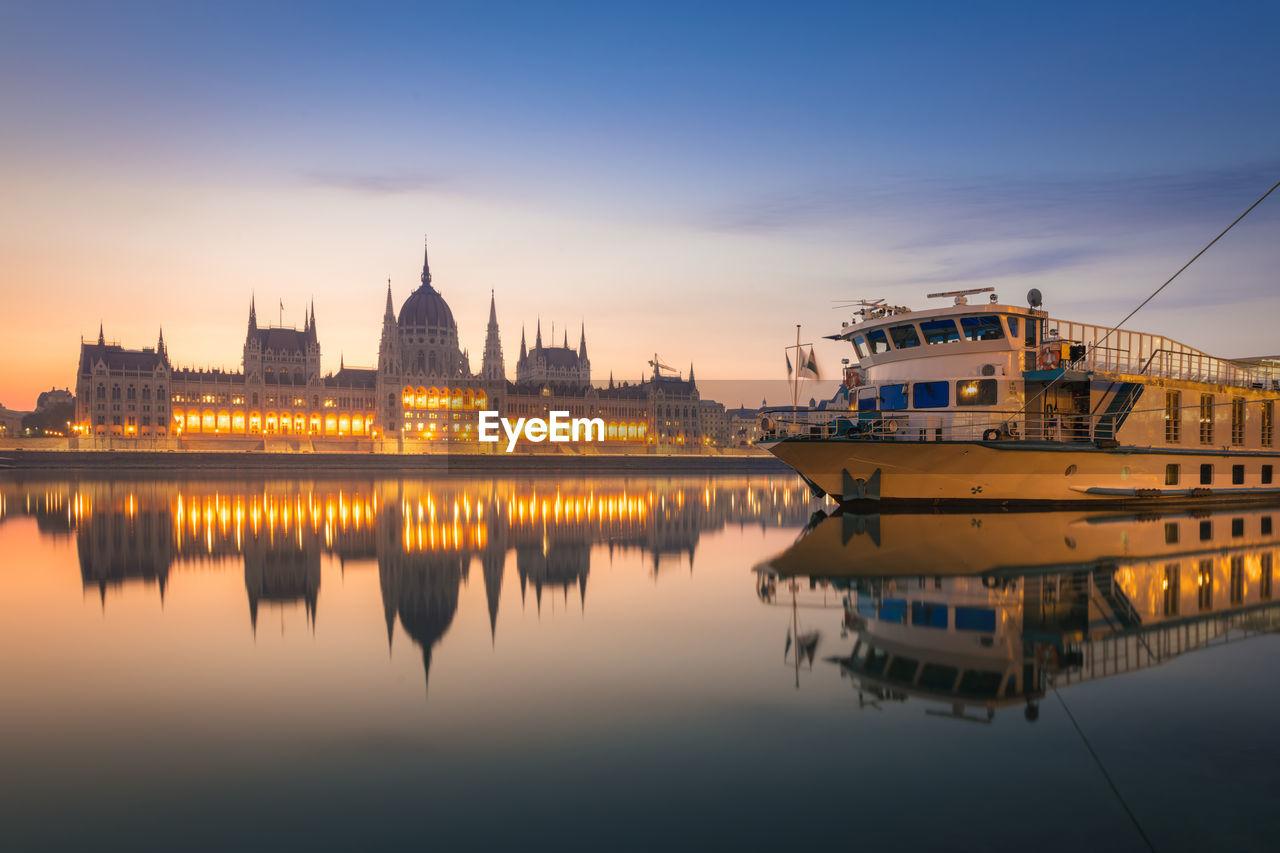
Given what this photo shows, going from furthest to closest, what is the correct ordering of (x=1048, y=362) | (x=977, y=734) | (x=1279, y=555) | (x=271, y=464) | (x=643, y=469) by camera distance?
1. (x=643, y=469)
2. (x=271, y=464)
3. (x=1048, y=362)
4. (x=1279, y=555)
5. (x=977, y=734)

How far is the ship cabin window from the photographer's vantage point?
34.8 metres

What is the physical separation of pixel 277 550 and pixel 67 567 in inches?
164

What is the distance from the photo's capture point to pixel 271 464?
317 ft

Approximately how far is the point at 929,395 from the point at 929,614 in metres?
22.8

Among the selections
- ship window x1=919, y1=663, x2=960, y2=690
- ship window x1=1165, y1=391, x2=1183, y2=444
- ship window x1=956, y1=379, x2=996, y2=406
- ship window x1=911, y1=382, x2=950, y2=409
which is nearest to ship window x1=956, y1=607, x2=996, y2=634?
ship window x1=919, y1=663, x2=960, y2=690

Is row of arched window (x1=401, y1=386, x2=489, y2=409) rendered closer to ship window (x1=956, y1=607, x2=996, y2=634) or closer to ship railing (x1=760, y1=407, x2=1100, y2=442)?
ship railing (x1=760, y1=407, x2=1100, y2=442)

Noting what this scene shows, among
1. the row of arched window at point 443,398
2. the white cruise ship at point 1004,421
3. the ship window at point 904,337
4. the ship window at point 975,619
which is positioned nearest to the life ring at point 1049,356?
the white cruise ship at point 1004,421

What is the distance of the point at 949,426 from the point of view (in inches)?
1245

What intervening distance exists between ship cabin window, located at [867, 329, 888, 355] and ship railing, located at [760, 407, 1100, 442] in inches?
143

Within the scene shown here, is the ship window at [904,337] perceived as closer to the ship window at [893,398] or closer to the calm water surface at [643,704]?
the ship window at [893,398]

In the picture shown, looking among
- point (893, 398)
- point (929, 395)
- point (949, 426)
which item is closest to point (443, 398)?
point (893, 398)

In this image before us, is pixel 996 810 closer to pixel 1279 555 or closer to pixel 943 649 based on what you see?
pixel 943 649

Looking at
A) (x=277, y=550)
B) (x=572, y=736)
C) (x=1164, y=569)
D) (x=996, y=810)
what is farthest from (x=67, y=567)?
(x=1164, y=569)

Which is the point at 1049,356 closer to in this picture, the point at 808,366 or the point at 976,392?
the point at 976,392
